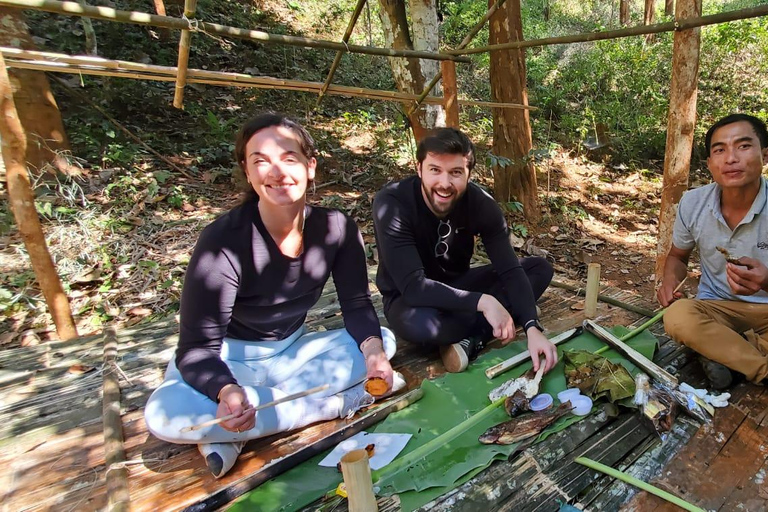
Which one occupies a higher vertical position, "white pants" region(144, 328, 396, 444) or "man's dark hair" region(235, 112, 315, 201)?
"man's dark hair" region(235, 112, 315, 201)

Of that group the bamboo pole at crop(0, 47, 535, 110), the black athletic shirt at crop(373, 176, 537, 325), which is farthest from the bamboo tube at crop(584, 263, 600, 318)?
the bamboo pole at crop(0, 47, 535, 110)

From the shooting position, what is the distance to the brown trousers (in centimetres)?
204

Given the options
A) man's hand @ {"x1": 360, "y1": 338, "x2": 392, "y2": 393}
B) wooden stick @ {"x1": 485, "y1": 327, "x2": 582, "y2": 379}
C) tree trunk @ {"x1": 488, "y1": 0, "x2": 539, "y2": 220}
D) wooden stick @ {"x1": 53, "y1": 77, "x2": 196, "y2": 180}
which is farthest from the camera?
wooden stick @ {"x1": 53, "y1": 77, "x2": 196, "y2": 180}

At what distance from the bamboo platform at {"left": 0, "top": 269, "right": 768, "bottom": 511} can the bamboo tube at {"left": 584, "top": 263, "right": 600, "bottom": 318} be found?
0.48 metres

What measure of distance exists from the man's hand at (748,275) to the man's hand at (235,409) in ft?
7.38

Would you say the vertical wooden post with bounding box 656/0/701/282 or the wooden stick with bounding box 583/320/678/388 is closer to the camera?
the wooden stick with bounding box 583/320/678/388

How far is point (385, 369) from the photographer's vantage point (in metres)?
1.94

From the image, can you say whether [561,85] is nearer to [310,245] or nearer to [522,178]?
[522,178]

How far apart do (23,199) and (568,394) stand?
3.10 meters

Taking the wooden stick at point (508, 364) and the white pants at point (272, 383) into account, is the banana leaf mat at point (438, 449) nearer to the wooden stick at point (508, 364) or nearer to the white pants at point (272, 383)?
the wooden stick at point (508, 364)

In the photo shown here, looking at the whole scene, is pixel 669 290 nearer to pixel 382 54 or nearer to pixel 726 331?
pixel 726 331

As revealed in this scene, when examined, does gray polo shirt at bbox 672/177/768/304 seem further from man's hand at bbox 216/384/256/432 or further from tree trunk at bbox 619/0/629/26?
tree trunk at bbox 619/0/629/26

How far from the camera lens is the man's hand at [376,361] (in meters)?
1.92

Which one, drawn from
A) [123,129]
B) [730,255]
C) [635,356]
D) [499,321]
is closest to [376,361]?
[499,321]
